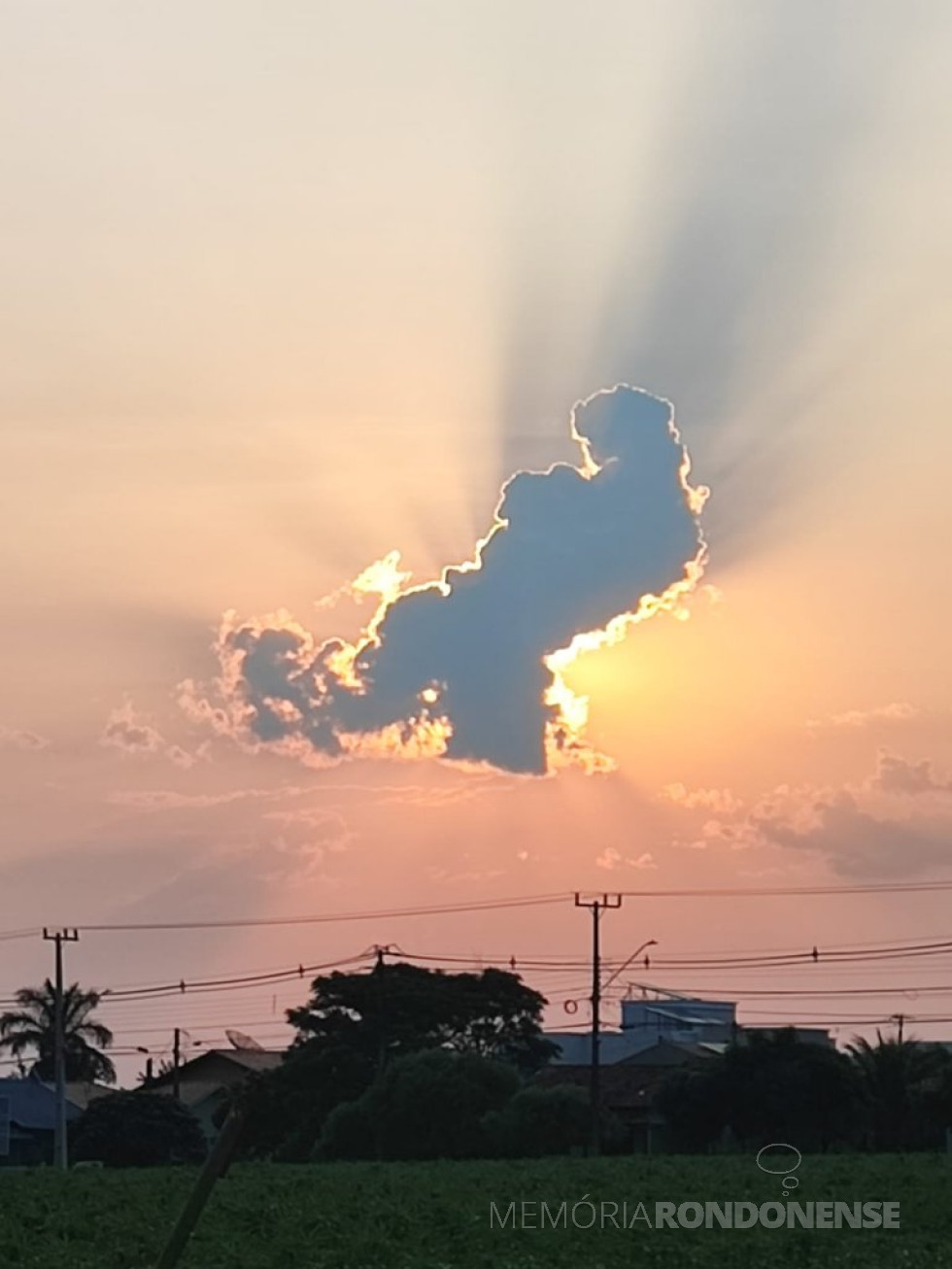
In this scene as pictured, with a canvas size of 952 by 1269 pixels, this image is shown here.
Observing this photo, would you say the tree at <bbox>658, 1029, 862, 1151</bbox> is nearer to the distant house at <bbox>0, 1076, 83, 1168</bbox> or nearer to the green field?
the green field

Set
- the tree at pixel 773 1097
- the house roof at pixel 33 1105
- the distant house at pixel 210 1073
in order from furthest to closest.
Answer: the distant house at pixel 210 1073
the house roof at pixel 33 1105
the tree at pixel 773 1097

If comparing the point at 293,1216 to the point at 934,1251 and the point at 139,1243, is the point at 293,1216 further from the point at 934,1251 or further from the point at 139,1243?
the point at 934,1251

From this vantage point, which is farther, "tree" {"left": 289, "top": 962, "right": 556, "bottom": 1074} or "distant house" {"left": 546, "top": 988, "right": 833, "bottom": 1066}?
"distant house" {"left": 546, "top": 988, "right": 833, "bottom": 1066}

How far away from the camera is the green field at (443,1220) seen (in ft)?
111

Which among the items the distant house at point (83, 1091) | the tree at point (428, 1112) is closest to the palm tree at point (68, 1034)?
the distant house at point (83, 1091)

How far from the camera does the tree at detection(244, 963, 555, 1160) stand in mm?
107188

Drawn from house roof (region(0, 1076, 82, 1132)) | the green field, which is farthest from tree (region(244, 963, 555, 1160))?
the green field

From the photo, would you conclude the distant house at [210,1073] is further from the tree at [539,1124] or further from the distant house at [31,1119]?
the tree at [539,1124]

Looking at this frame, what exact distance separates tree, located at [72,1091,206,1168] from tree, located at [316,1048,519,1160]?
13.3 m

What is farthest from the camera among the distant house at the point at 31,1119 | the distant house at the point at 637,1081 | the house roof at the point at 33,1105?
the house roof at the point at 33,1105

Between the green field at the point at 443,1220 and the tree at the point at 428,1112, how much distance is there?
2753 centimetres

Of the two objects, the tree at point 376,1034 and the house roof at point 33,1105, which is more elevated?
the tree at point 376,1034

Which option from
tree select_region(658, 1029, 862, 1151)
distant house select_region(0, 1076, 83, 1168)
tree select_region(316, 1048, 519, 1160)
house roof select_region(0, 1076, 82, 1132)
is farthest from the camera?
→ house roof select_region(0, 1076, 82, 1132)

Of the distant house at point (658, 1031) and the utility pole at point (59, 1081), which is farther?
the distant house at point (658, 1031)
